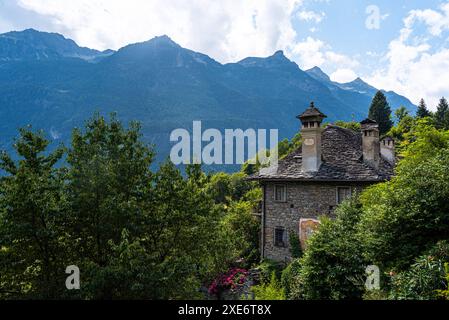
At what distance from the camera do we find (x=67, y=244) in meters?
10.8

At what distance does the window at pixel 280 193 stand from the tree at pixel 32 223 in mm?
13871

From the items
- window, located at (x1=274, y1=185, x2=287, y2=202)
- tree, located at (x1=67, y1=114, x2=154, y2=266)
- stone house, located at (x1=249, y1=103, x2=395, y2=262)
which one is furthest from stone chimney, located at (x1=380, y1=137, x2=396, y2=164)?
tree, located at (x1=67, y1=114, x2=154, y2=266)

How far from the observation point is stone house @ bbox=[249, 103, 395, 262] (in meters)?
19.9

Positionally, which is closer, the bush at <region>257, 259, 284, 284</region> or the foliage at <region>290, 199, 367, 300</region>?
the foliage at <region>290, 199, 367, 300</region>

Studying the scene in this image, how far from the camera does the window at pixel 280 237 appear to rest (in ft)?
71.2

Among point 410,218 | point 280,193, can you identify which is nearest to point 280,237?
point 280,193

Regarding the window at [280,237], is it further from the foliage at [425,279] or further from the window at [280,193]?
the foliage at [425,279]

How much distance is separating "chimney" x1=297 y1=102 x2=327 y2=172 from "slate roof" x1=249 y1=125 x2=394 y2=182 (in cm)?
45

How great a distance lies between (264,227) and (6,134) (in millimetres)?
190089

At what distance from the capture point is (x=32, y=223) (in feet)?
30.1

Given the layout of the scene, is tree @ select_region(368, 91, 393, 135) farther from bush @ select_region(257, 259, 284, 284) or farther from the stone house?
bush @ select_region(257, 259, 284, 284)
